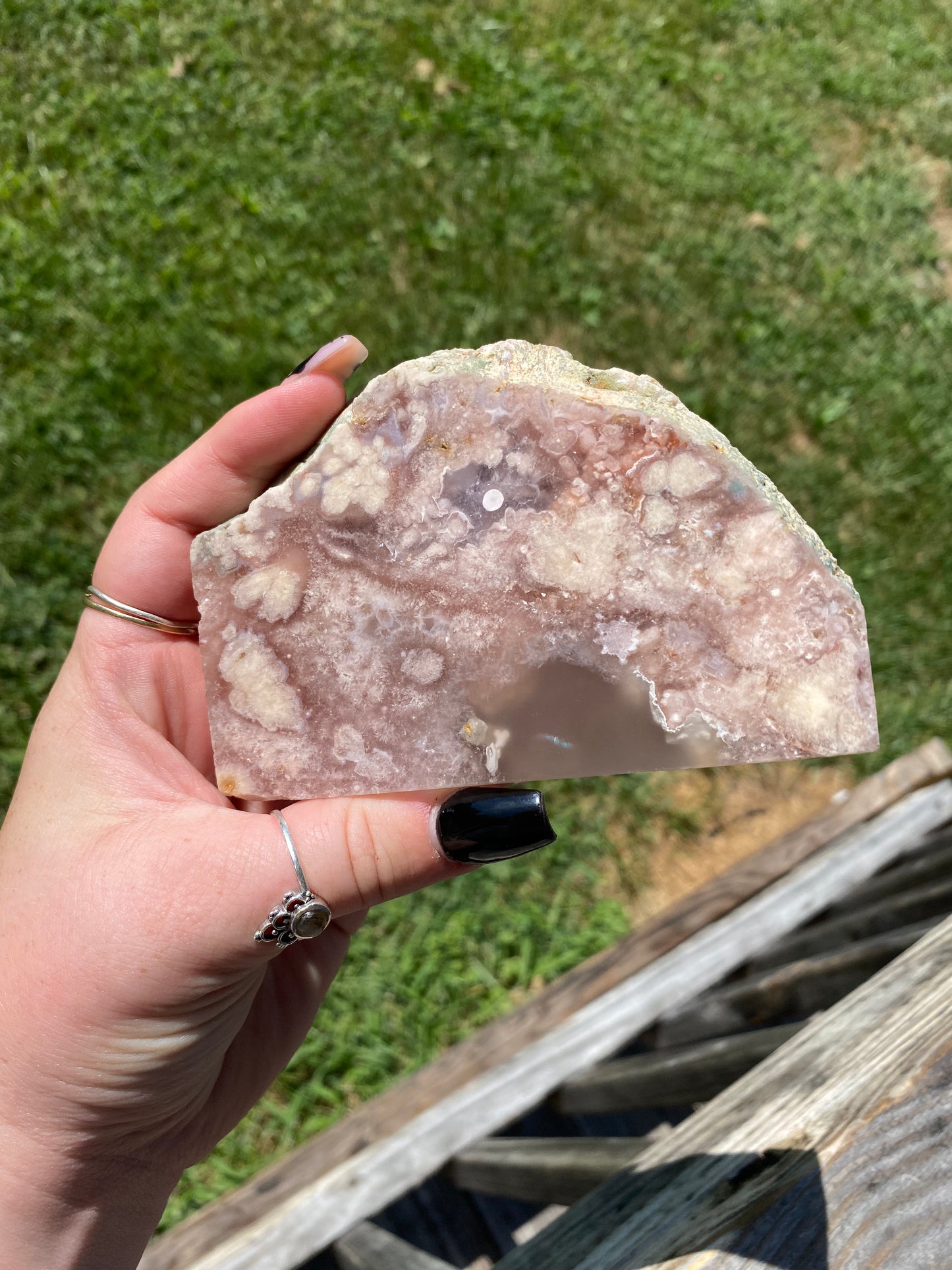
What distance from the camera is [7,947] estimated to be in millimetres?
1771

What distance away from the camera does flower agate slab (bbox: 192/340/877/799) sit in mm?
1767

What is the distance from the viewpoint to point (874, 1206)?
1.41 m

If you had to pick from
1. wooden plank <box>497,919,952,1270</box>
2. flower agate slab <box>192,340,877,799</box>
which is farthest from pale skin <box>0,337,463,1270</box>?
wooden plank <box>497,919,952,1270</box>

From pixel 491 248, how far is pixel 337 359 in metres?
2.39

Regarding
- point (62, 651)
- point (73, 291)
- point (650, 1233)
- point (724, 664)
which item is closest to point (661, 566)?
point (724, 664)

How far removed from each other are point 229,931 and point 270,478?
3.43 ft

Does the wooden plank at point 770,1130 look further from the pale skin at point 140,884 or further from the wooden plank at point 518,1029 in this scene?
the wooden plank at point 518,1029

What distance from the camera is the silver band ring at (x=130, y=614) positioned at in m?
2.12

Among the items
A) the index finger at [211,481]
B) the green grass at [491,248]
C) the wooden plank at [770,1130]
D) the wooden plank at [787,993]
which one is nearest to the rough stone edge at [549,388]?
the index finger at [211,481]

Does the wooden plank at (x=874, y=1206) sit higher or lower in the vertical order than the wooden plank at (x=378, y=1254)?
higher

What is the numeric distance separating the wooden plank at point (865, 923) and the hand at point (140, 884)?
1.46m

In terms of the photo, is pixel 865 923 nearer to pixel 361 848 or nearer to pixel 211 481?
pixel 361 848

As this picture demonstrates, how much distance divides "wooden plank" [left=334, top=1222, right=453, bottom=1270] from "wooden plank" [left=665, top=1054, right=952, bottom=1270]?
111 centimetres

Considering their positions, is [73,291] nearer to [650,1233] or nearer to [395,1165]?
[395,1165]
